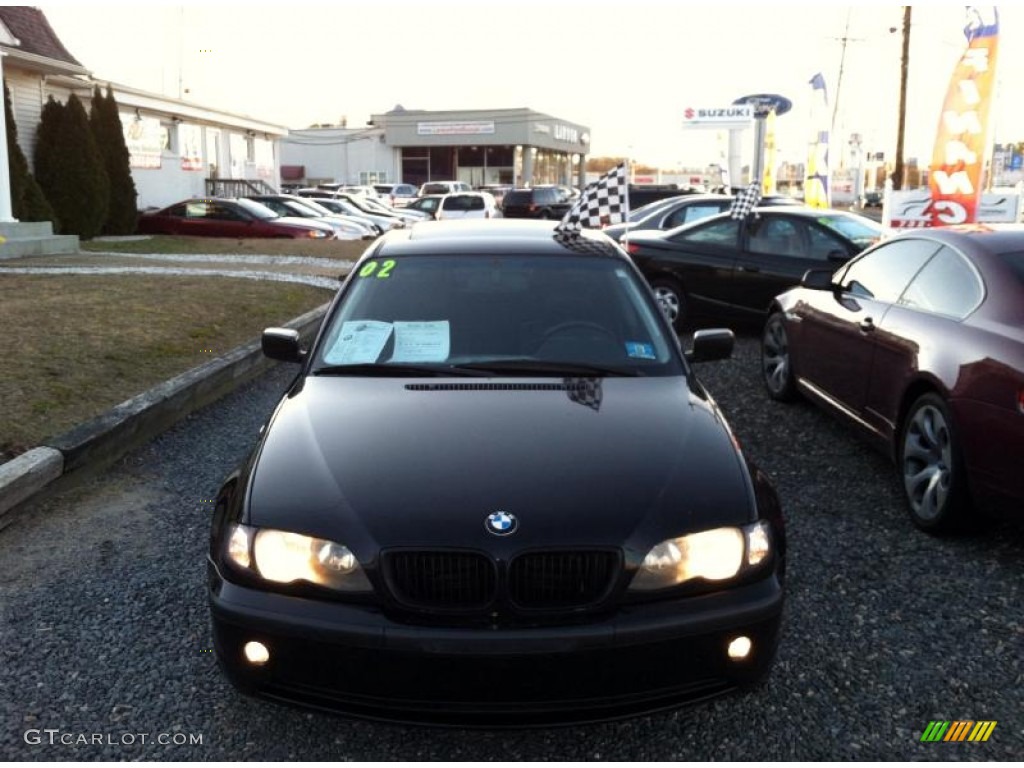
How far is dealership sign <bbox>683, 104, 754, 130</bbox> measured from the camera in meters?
34.4

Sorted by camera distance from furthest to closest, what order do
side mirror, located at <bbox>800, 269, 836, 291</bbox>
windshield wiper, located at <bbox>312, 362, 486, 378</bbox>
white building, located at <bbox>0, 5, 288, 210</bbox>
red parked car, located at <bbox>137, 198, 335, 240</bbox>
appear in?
red parked car, located at <bbox>137, 198, 335, 240</bbox>
white building, located at <bbox>0, 5, 288, 210</bbox>
side mirror, located at <bbox>800, 269, 836, 291</bbox>
windshield wiper, located at <bbox>312, 362, 486, 378</bbox>

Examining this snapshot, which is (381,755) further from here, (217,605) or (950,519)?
(950,519)

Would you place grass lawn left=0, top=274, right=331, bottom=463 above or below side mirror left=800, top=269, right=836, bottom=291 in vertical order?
below

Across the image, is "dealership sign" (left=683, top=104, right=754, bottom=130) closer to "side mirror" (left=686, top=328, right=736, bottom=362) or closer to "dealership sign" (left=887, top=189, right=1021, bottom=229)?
"dealership sign" (left=887, top=189, right=1021, bottom=229)

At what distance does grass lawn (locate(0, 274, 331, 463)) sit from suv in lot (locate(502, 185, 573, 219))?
17789 millimetres

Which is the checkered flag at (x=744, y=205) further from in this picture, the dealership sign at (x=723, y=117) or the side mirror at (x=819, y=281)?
the dealership sign at (x=723, y=117)

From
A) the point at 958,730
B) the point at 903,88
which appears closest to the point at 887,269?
the point at 958,730

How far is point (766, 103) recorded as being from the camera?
33375 mm

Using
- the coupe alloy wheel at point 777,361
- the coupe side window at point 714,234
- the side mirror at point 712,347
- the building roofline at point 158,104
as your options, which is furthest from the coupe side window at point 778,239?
the building roofline at point 158,104

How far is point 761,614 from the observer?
8.45ft

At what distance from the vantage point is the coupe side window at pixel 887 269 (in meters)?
5.18

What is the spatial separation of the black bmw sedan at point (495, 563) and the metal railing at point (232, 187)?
2951cm

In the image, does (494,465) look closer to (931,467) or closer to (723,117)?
(931,467)

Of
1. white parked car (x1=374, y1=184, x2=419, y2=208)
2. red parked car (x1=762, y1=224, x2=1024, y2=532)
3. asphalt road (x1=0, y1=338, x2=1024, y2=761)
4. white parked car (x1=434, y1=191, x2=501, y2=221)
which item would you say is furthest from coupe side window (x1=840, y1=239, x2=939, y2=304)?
white parked car (x1=374, y1=184, x2=419, y2=208)
